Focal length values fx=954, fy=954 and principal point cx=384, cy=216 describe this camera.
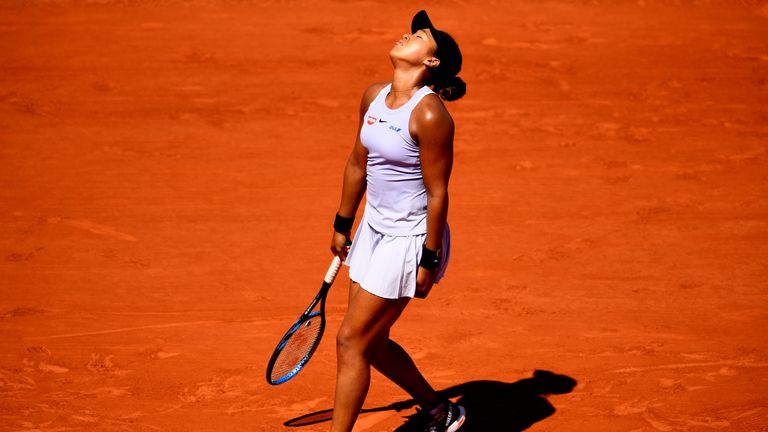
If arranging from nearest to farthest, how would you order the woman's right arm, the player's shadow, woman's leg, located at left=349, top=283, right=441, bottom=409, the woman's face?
the woman's face
the woman's right arm
woman's leg, located at left=349, top=283, right=441, bottom=409
the player's shadow

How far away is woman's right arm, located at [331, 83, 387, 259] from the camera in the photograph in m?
4.80

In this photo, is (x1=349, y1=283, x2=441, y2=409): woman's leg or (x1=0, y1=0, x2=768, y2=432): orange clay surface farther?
(x1=0, y1=0, x2=768, y2=432): orange clay surface

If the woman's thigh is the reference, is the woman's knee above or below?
below

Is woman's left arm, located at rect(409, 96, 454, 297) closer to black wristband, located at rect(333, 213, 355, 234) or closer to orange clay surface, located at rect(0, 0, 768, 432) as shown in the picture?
black wristband, located at rect(333, 213, 355, 234)

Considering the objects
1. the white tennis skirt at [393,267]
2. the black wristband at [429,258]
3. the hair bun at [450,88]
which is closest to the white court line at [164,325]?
the white tennis skirt at [393,267]

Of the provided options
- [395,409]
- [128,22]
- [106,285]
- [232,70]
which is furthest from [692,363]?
[128,22]

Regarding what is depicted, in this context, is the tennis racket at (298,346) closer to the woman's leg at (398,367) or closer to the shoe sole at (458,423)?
the woman's leg at (398,367)

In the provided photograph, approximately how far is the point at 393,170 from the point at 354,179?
1.31 feet

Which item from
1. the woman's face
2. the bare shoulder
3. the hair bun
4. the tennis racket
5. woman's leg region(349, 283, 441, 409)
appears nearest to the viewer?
the bare shoulder

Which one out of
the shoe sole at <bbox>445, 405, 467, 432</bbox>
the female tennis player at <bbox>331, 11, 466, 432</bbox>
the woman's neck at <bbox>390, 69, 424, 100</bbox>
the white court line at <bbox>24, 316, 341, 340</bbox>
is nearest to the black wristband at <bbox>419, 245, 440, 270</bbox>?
the female tennis player at <bbox>331, 11, 466, 432</bbox>

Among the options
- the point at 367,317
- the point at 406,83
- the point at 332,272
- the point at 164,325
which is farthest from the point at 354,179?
the point at 164,325

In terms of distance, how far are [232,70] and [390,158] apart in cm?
770

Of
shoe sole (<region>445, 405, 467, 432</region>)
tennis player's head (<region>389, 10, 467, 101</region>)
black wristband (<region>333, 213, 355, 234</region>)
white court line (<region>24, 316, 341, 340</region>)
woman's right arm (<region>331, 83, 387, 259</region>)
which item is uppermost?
tennis player's head (<region>389, 10, 467, 101</region>)

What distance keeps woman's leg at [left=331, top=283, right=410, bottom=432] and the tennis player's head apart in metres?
1.08
